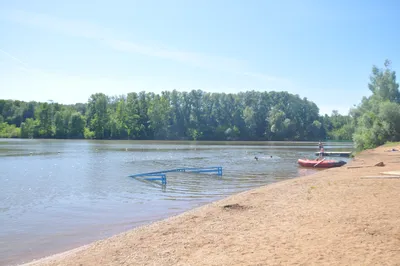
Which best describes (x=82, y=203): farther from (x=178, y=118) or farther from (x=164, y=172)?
(x=178, y=118)

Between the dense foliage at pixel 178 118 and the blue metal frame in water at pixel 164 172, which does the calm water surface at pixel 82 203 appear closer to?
the blue metal frame in water at pixel 164 172

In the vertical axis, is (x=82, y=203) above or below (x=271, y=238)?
below

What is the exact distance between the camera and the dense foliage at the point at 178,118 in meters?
123

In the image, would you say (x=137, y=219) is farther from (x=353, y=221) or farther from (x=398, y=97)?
(x=398, y=97)

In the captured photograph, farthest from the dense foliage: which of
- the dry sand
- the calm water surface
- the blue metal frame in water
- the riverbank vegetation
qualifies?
the dry sand

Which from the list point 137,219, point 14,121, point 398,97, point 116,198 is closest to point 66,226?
point 137,219

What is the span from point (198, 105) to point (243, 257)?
440ft

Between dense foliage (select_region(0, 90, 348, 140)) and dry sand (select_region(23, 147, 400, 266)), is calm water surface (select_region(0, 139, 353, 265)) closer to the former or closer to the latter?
dry sand (select_region(23, 147, 400, 266))

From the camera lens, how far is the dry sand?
6383 millimetres

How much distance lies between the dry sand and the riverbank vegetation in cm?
11060

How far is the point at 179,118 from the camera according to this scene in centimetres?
13400

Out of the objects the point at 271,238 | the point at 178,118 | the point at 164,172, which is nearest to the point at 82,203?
the point at 271,238

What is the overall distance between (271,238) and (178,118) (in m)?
127

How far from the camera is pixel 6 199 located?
17.0 m
